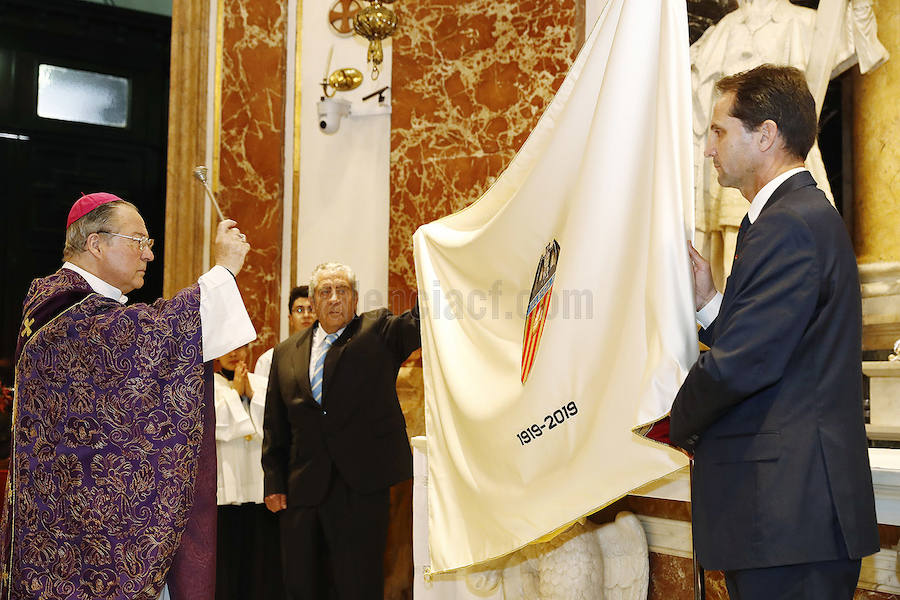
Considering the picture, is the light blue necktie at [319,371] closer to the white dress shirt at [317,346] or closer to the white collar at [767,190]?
the white dress shirt at [317,346]

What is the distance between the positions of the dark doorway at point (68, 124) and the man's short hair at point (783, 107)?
6775 mm

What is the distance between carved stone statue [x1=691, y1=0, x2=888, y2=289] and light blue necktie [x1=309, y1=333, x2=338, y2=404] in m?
1.76

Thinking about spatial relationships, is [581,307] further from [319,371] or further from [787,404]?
[319,371]

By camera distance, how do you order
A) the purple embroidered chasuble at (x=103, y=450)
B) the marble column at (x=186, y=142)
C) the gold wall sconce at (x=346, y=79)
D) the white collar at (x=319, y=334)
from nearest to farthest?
the purple embroidered chasuble at (x=103, y=450), the white collar at (x=319, y=334), the gold wall sconce at (x=346, y=79), the marble column at (x=186, y=142)

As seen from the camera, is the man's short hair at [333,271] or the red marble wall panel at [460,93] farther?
the red marble wall panel at [460,93]

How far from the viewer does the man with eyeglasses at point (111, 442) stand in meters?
2.92

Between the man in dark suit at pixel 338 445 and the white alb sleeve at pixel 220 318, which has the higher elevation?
the white alb sleeve at pixel 220 318

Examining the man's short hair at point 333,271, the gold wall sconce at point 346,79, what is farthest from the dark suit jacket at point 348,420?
the gold wall sconce at point 346,79

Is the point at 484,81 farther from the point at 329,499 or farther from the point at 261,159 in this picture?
the point at 329,499

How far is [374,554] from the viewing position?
4156mm

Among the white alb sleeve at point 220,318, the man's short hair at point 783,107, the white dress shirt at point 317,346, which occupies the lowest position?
the white dress shirt at point 317,346

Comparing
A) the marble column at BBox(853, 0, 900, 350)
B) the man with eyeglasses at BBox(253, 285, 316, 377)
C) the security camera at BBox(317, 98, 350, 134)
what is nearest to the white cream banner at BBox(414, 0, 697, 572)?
the marble column at BBox(853, 0, 900, 350)

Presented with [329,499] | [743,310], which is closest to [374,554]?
[329,499]

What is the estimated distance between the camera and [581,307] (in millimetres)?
2629
